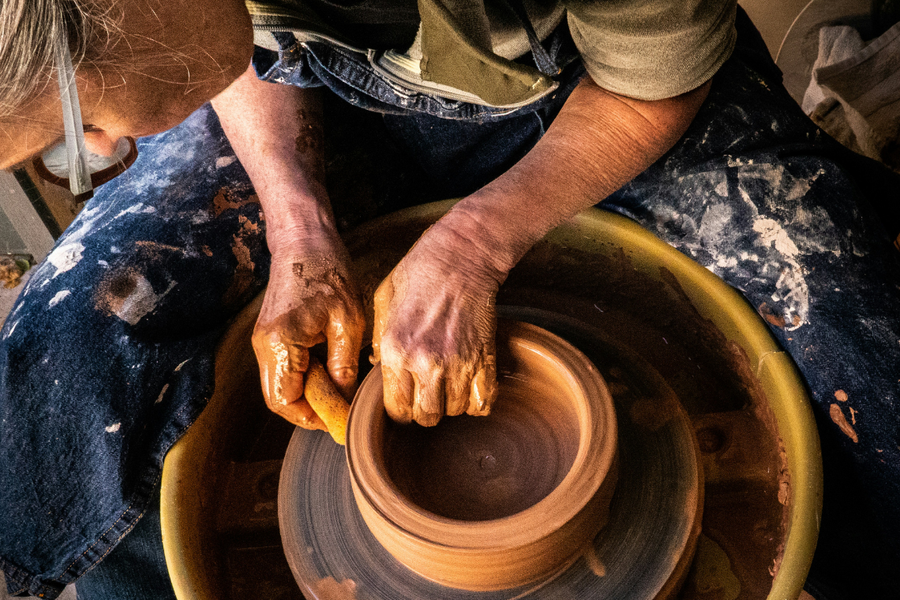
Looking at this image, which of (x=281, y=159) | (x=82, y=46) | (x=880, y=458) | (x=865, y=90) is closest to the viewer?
(x=82, y=46)

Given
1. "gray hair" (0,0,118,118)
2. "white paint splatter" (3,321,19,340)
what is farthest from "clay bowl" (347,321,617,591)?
"white paint splatter" (3,321,19,340)

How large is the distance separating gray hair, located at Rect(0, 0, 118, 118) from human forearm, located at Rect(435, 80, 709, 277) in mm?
671

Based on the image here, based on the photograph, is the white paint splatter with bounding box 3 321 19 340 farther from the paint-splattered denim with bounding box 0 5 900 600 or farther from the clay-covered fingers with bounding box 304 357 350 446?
the clay-covered fingers with bounding box 304 357 350 446

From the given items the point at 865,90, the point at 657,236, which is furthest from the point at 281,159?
the point at 865,90

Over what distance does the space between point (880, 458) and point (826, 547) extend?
0.34 m

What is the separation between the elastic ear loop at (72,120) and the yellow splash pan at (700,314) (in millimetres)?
606

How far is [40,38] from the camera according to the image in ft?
2.53

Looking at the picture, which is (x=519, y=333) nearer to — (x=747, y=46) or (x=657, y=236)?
(x=657, y=236)

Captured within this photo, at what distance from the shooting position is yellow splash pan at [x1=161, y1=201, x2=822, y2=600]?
117 centimetres

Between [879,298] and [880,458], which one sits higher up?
[879,298]

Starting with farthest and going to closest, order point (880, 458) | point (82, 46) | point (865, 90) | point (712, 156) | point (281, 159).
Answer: point (865, 90), point (281, 159), point (712, 156), point (880, 458), point (82, 46)

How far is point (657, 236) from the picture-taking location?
5.05 feet

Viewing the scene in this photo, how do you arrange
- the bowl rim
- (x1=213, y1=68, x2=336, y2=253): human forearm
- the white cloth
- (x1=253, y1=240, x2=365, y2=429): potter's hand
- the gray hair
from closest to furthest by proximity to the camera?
the gray hair → the bowl rim → (x1=253, y1=240, x2=365, y2=429): potter's hand → (x1=213, y1=68, x2=336, y2=253): human forearm → the white cloth

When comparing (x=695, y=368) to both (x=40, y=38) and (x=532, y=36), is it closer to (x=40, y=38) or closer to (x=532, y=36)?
(x=532, y=36)
